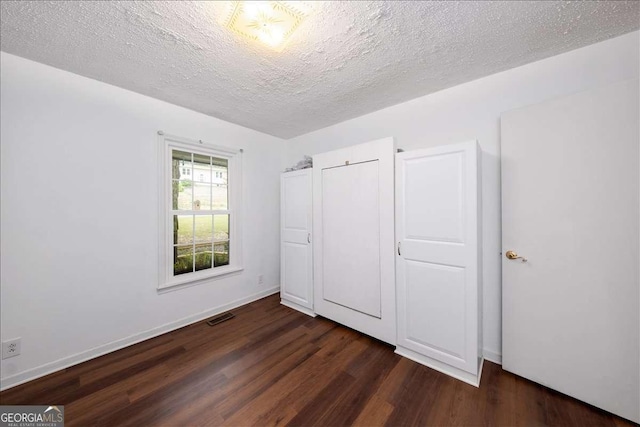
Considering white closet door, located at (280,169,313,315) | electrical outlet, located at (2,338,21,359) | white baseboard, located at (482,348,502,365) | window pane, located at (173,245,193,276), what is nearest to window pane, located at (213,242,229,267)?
window pane, located at (173,245,193,276)

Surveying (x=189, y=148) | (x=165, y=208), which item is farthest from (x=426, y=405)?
(x=189, y=148)

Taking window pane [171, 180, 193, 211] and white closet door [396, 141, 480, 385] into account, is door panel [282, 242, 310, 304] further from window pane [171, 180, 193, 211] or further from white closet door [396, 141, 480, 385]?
window pane [171, 180, 193, 211]

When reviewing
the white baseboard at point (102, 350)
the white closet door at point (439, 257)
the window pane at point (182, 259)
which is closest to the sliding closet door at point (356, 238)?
the white closet door at point (439, 257)

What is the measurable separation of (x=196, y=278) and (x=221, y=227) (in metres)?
0.71

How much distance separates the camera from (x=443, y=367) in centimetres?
183

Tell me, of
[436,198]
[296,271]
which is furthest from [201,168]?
[436,198]

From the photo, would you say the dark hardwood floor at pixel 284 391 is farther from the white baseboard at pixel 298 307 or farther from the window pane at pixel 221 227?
the window pane at pixel 221 227

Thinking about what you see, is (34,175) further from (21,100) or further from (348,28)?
(348,28)

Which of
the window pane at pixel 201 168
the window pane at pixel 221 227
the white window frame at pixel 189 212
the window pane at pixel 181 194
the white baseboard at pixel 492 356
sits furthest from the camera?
the window pane at pixel 221 227

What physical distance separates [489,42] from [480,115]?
611 millimetres

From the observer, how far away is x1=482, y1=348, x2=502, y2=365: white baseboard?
75.3 inches

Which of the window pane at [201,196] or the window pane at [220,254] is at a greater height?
the window pane at [201,196]

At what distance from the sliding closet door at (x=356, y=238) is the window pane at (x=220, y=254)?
1296 mm

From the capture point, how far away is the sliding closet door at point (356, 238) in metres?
2.15
